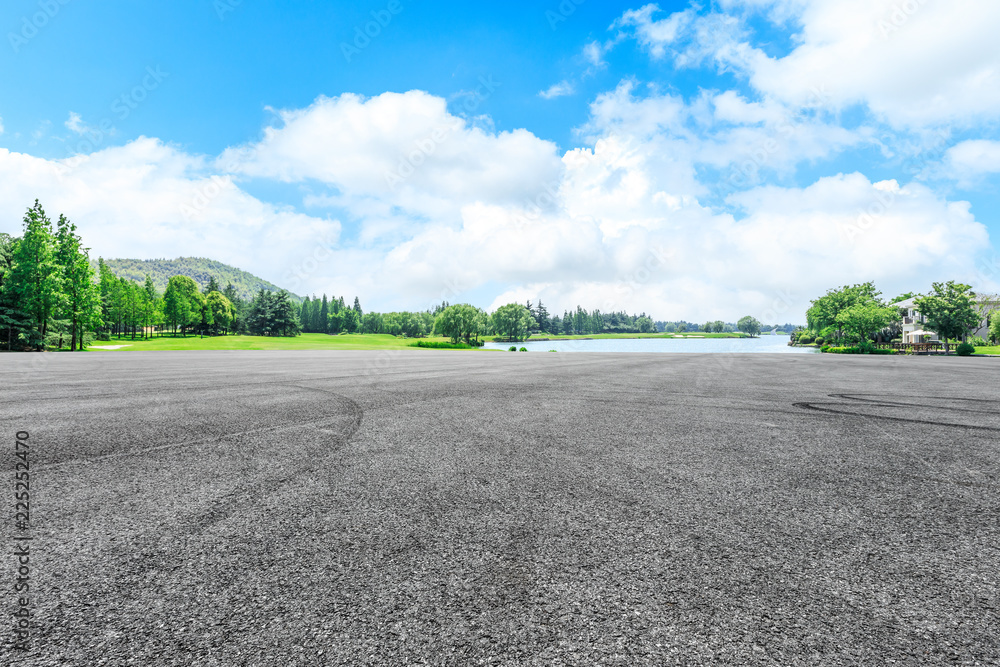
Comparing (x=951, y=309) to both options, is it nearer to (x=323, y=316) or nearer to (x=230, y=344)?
(x=230, y=344)

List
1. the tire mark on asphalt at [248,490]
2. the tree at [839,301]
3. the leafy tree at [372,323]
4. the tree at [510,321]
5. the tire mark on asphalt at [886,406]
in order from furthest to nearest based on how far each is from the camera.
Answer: the leafy tree at [372,323]
the tree at [510,321]
the tree at [839,301]
the tire mark on asphalt at [886,406]
the tire mark on asphalt at [248,490]

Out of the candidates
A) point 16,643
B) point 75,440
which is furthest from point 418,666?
point 75,440

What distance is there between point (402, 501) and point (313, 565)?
1112mm

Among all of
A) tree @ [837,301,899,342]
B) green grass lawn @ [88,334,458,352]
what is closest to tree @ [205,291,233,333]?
green grass lawn @ [88,334,458,352]

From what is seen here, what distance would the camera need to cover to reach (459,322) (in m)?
81.7

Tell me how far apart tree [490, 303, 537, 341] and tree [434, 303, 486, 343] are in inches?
1416

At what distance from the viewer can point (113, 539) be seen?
3057mm

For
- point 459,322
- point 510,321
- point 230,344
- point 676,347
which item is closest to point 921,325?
point 676,347

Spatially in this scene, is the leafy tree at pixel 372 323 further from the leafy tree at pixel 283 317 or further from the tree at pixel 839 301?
the tree at pixel 839 301

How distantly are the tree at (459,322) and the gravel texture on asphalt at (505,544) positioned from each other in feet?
246

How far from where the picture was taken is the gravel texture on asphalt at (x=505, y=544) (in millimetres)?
2059

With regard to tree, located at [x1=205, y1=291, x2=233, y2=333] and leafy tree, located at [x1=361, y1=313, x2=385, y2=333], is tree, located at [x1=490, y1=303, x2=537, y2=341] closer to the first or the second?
leafy tree, located at [x1=361, y1=313, x2=385, y2=333]

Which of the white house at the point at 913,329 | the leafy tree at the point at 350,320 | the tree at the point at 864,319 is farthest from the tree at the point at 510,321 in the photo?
the white house at the point at 913,329

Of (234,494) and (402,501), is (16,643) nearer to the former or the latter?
(234,494)
